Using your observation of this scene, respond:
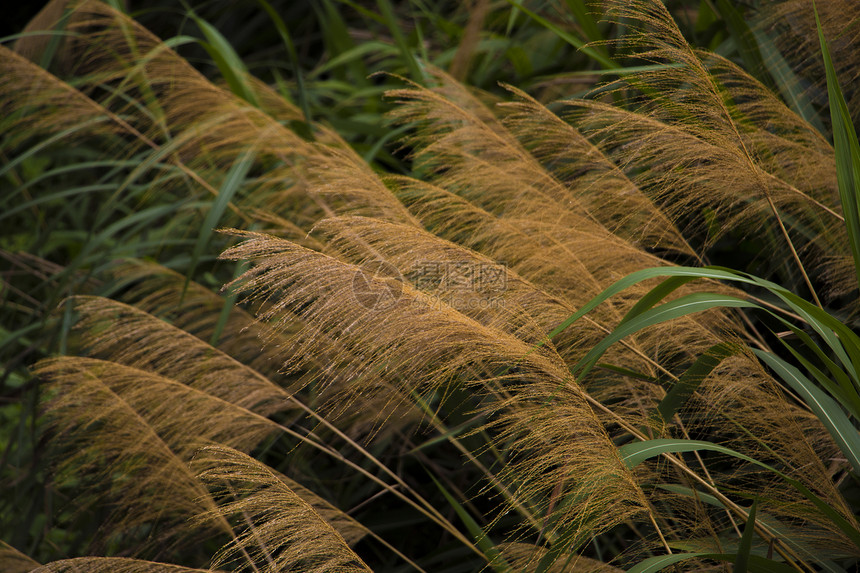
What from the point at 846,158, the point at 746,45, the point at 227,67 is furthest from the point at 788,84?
the point at 227,67

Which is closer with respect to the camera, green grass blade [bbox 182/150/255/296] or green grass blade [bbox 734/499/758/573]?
green grass blade [bbox 734/499/758/573]

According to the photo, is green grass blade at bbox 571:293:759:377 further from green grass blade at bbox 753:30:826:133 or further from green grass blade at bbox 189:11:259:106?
green grass blade at bbox 189:11:259:106

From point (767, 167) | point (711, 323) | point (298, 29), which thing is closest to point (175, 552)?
point (711, 323)

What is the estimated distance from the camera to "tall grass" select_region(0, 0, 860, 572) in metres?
0.97

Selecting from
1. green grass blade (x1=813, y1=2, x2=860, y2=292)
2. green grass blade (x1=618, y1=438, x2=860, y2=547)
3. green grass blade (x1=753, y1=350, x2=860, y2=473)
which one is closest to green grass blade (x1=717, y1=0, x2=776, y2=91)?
green grass blade (x1=813, y1=2, x2=860, y2=292)

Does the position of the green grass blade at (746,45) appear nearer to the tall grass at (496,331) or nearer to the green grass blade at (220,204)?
the tall grass at (496,331)

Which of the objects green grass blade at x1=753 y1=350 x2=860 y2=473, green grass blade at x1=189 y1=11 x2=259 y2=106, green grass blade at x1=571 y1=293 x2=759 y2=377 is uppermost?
green grass blade at x1=189 y1=11 x2=259 y2=106

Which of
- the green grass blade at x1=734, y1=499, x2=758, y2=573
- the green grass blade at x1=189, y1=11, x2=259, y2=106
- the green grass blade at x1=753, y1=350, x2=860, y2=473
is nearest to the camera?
the green grass blade at x1=734, y1=499, x2=758, y2=573

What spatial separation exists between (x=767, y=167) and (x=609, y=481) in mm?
825

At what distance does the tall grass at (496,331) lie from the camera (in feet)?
3.19

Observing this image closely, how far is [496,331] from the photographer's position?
93 cm

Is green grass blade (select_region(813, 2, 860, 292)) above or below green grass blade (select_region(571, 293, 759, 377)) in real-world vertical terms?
above

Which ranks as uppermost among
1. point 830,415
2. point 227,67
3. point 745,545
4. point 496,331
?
point 227,67

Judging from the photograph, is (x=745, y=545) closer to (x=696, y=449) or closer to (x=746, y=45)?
(x=696, y=449)
